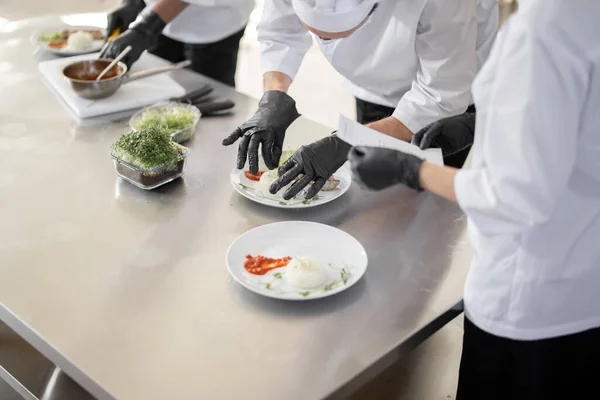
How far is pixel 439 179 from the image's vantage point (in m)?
1.32

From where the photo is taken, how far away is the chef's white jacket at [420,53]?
6.03ft

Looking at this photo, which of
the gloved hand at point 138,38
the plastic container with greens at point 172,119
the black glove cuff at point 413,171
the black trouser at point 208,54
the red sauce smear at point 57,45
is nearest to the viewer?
the black glove cuff at point 413,171

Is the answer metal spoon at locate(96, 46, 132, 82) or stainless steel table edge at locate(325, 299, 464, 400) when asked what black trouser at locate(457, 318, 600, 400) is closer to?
stainless steel table edge at locate(325, 299, 464, 400)

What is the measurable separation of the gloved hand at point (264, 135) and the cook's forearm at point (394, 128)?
0.27 m

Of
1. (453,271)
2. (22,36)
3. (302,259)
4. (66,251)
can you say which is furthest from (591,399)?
(22,36)

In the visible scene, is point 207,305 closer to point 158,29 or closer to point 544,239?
point 544,239

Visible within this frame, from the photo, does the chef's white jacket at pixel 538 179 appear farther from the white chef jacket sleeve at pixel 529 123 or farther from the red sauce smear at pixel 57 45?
the red sauce smear at pixel 57 45

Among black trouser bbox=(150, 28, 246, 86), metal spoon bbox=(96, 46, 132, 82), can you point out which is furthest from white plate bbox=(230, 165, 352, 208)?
black trouser bbox=(150, 28, 246, 86)

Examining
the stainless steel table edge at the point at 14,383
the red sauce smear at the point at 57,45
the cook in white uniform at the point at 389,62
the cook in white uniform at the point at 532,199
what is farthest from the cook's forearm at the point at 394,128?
the red sauce smear at the point at 57,45

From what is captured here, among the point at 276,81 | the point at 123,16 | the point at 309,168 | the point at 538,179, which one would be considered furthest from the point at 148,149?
the point at 123,16

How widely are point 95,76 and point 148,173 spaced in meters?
0.77

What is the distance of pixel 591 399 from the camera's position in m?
1.47

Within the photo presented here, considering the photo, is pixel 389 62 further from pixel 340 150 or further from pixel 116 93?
pixel 116 93

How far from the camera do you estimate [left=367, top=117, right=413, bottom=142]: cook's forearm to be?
75.5 inches
